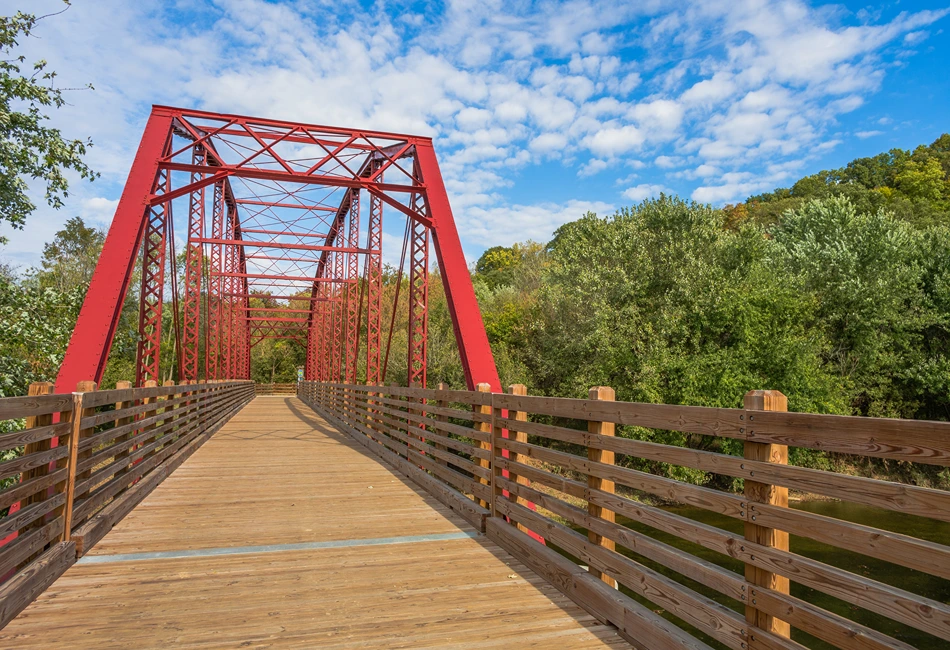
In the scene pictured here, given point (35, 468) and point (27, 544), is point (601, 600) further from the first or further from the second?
point (35, 468)

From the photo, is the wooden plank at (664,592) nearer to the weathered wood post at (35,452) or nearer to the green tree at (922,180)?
the weathered wood post at (35,452)

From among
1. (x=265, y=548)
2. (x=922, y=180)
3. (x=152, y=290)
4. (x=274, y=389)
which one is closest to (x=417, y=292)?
(x=152, y=290)

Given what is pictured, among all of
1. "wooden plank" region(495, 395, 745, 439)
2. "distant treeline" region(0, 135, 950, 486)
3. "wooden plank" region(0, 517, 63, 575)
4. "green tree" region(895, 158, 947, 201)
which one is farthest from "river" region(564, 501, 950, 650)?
"green tree" region(895, 158, 947, 201)

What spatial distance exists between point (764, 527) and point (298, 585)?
269 centimetres

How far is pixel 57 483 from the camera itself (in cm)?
418

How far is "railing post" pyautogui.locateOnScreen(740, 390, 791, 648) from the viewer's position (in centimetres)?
232

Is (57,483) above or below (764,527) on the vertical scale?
below

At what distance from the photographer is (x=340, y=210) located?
74.8ft

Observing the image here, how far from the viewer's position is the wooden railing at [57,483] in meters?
3.35

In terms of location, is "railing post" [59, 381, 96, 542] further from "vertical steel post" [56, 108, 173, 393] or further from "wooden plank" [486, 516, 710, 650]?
"wooden plank" [486, 516, 710, 650]

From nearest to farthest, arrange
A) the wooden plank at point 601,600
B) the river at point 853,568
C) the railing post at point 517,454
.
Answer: the wooden plank at point 601,600, the railing post at point 517,454, the river at point 853,568

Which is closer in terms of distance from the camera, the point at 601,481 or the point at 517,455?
the point at 601,481

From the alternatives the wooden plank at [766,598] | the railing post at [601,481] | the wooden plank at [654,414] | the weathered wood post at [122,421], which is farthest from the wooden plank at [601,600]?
the weathered wood post at [122,421]

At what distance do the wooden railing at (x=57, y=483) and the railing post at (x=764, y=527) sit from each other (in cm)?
340
